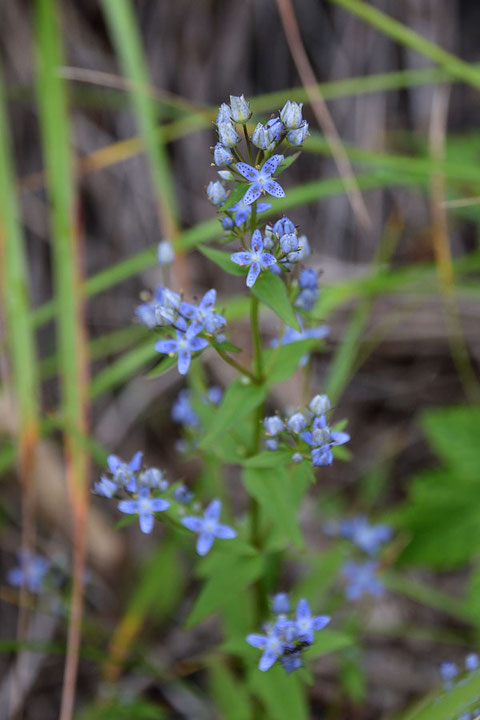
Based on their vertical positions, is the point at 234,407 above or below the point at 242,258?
below

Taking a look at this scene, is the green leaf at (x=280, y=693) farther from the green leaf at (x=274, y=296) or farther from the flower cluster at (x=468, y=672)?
the green leaf at (x=274, y=296)

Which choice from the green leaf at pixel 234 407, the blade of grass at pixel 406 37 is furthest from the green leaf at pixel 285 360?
the blade of grass at pixel 406 37

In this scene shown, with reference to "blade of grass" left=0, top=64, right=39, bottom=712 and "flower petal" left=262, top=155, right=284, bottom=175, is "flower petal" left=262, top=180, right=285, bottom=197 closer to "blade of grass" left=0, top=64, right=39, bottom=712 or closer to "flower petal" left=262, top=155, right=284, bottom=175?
"flower petal" left=262, top=155, right=284, bottom=175

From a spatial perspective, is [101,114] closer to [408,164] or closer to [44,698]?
[408,164]

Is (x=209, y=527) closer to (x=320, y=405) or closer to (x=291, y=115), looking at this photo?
(x=320, y=405)

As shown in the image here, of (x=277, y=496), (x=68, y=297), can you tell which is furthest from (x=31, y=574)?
(x=277, y=496)

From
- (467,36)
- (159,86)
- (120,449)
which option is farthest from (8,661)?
(467,36)

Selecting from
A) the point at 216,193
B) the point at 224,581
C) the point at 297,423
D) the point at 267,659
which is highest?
the point at 216,193
